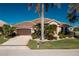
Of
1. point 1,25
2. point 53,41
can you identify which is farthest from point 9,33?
point 53,41

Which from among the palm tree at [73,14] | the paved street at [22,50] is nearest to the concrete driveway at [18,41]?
the paved street at [22,50]

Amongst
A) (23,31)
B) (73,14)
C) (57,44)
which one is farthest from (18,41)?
(73,14)

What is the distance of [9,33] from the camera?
43.3 feet

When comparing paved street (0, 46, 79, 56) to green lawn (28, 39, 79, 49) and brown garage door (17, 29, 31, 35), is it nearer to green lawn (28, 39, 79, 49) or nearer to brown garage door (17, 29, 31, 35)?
green lawn (28, 39, 79, 49)

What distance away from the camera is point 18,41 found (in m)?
13.2

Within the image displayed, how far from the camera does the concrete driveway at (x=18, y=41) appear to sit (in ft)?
43.2

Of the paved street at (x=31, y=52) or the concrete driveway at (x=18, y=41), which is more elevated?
the concrete driveway at (x=18, y=41)

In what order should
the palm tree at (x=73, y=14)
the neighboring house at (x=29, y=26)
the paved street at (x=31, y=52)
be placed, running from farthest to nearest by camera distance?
the neighboring house at (x=29, y=26)
the palm tree at (x=73, y=14)
the paved street at (x=31, y=52)

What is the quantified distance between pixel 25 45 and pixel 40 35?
55cm

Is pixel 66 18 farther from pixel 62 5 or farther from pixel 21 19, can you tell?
pixel 21 19

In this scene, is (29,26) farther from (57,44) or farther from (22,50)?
(57,44)

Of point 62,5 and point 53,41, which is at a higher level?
point 62,5

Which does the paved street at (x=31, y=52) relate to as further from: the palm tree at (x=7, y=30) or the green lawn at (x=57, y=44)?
the palm tree at (x=7, y=30)

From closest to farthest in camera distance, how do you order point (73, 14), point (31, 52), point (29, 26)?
1. point (31, 52)
2. point (73, 14)
3. point (29, 26)
